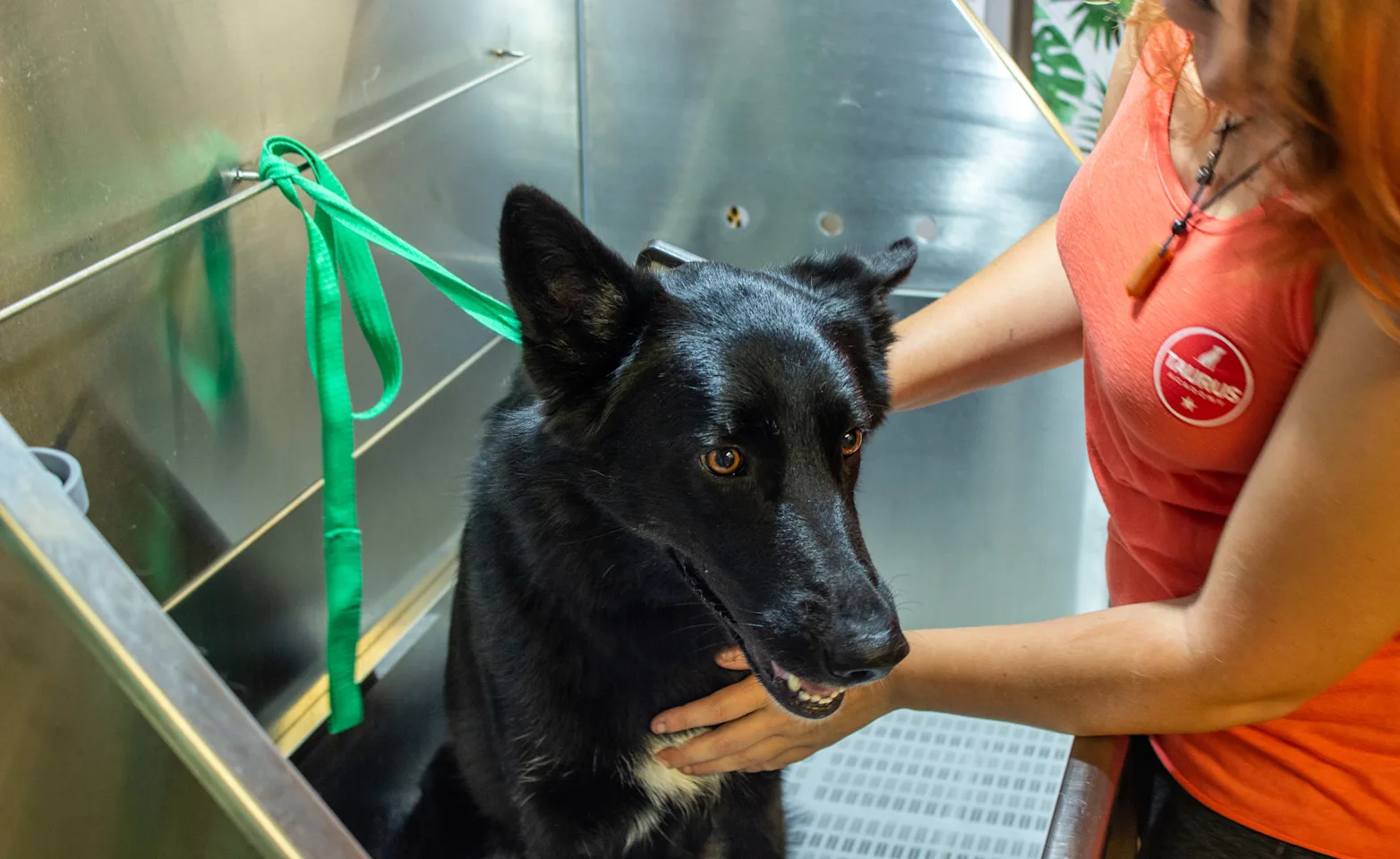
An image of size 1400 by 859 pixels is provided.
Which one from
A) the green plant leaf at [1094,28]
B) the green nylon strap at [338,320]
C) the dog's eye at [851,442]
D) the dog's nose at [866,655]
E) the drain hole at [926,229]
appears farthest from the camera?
the green plant leaf at [1094,28]

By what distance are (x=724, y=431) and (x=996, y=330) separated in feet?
1.61

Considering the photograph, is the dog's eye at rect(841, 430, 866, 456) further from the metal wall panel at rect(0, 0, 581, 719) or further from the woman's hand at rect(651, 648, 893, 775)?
the metal wall panel at rect(0, 0, 581, 719)

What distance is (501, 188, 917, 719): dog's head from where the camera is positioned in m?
0.87

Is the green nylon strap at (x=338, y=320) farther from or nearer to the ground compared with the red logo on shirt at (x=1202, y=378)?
nearer to the ground

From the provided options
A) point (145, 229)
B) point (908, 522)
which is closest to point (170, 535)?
point (145, 229)

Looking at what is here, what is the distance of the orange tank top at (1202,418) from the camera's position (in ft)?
2.76

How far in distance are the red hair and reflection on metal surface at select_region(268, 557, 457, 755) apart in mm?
1112

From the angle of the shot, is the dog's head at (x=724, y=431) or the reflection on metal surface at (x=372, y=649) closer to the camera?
the dog's head at (x=724, y=431)

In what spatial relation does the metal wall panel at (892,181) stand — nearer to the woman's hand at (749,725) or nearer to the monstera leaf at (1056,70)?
the woman's hand at (749,725)

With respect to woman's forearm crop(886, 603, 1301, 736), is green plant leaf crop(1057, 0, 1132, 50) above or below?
below

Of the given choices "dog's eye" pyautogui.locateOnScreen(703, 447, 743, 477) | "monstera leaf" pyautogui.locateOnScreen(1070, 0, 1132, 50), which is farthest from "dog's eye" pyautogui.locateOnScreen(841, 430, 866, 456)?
"monstera leaf" pyautogui.locateOnScreen(1070, 0, 1132, 50)

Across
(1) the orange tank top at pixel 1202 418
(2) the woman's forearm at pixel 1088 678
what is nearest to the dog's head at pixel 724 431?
(2) the woman's forearm at pixel 1088 678

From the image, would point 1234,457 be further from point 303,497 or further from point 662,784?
point 303,497

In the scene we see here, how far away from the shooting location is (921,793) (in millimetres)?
1541
